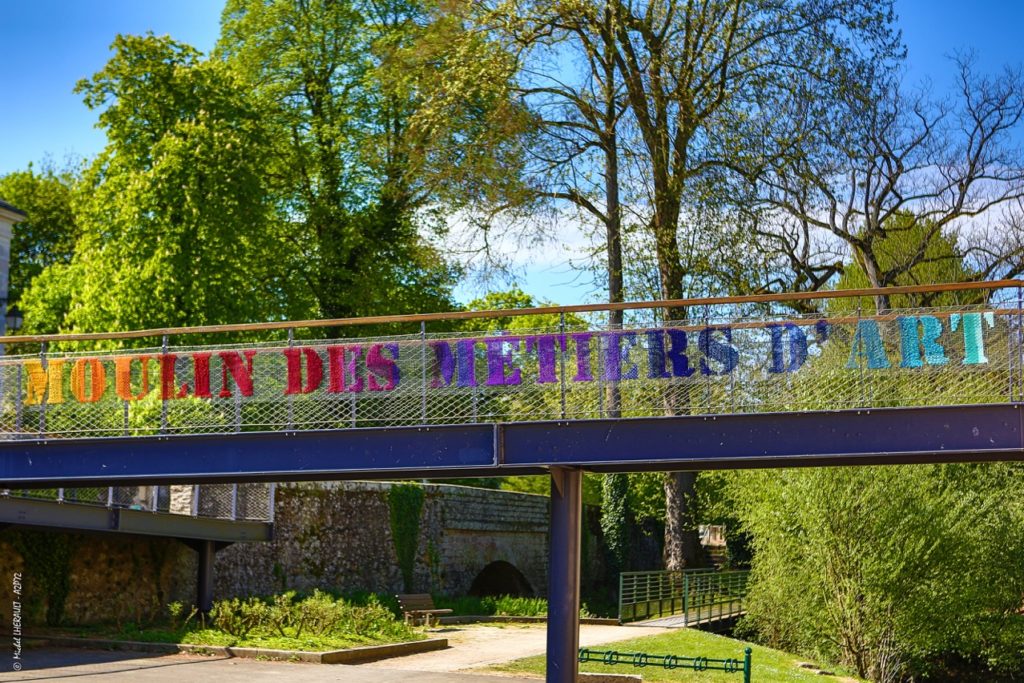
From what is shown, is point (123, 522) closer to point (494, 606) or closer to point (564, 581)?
point (564, 581)

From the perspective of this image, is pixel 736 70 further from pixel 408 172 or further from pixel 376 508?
pixel 376 508

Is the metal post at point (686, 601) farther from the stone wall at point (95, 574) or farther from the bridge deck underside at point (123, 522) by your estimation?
the stone wall at point (95, 574)

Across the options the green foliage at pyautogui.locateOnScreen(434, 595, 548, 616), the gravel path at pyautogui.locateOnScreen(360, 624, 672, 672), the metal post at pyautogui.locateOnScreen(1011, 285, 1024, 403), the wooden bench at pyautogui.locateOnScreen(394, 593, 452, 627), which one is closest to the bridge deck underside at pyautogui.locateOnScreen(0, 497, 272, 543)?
the wooden bench at pyautogui.locateOnScreen(394, 593, 452, 627)

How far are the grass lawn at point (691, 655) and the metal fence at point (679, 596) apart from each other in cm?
406

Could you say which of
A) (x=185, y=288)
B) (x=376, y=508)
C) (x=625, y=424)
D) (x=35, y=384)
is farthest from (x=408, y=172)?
(x=625, y=424)

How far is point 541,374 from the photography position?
1370cm

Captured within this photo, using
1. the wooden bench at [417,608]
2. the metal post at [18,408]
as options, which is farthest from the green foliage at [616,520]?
the metal post at [18,408]

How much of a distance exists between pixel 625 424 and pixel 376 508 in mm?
15528

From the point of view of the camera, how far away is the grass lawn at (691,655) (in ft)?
54.4

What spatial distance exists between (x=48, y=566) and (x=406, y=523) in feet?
33.6

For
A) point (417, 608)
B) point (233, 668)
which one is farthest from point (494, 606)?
point (233, 668)

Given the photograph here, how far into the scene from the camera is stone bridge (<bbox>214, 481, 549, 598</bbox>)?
24.4m

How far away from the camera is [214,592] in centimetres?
2294

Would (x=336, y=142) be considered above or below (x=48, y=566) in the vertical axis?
above
